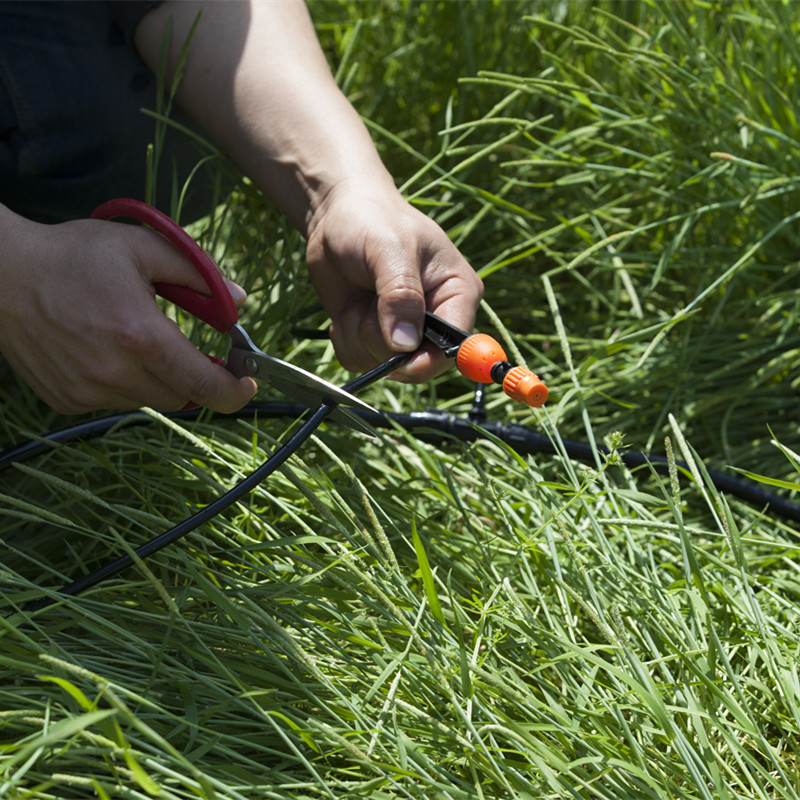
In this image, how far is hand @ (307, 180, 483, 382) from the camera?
826 millimetres

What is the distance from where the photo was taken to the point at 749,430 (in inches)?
47.1

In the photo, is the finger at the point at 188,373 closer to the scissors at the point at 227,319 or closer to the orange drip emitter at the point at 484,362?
the scissors at the point at 227,319

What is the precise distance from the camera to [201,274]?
0.79 m

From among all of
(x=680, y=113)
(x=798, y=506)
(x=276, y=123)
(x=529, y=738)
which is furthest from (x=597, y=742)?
(x=680, y=113)

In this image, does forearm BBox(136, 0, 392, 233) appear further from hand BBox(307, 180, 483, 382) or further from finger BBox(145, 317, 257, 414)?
finger BBox(145, 317, 257, 414)

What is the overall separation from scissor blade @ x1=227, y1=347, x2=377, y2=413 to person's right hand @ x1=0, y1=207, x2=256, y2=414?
26mm

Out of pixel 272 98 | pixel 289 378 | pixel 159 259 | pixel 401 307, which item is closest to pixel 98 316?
pixel 159 259

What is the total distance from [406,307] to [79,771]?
0.49 meters

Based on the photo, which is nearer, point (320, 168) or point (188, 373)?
point (188, 373)

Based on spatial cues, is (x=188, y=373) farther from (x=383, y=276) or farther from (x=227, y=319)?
(x=383, y=276)

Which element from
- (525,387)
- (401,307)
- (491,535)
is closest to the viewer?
(525,387)

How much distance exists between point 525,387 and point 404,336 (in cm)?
16

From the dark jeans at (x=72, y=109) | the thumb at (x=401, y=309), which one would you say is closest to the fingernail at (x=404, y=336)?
the thumb at (x=401, y=309)

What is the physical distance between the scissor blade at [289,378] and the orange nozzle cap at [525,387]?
0.13m
